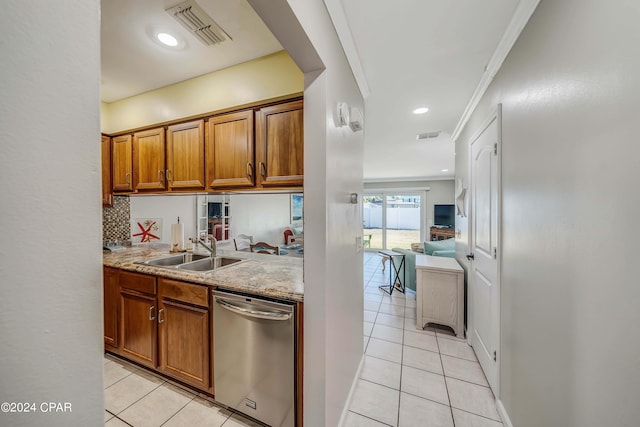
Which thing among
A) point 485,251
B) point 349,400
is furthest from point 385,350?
point 485,251

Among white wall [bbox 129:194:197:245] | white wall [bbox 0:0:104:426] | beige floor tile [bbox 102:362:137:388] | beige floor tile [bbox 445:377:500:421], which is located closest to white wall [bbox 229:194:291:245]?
white wall [bbox 129:194:197:245]

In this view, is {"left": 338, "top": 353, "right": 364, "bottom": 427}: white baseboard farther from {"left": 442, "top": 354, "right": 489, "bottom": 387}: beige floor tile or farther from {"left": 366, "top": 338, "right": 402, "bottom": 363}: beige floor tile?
{"left": 442, "top": 354, "right": 489, "bottom": 387}: beige floor tile

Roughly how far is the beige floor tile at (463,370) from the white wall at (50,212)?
2.47 meters

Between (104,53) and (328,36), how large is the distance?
5.65 feet

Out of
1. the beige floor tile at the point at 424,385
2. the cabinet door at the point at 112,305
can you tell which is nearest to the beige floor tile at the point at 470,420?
the beige floor tile at the point at 424,385

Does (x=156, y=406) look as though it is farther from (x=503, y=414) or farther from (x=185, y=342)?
(x=503, y=414)

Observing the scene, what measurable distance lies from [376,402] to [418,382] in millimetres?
438

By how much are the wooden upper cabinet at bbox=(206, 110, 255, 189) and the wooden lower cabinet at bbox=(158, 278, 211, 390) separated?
2.64ft

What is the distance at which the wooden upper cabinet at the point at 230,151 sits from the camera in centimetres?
175

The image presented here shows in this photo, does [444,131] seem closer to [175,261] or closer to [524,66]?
[524,66]

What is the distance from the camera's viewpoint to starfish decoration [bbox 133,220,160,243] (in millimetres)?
2846

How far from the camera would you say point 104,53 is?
1749 mm

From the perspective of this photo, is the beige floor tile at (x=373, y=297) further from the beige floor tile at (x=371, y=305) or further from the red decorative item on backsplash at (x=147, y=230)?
the red decorative item on backsplash at (x=147, y=230)

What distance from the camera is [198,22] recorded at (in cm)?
145
